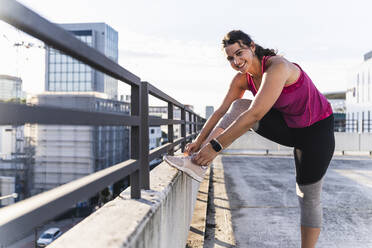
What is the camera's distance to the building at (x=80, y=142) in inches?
2837

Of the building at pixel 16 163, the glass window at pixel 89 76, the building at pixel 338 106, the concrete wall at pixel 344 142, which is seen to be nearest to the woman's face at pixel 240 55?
the concrete wall at pixel 344 142

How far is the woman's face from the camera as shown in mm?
2312

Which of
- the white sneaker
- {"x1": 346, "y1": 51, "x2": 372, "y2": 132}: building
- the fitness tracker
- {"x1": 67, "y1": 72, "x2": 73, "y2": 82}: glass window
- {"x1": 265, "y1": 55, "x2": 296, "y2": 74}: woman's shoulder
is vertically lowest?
the white sneaker

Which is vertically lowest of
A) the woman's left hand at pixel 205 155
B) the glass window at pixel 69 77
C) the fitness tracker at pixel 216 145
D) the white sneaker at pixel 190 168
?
the white sneaker at pixel 190 168

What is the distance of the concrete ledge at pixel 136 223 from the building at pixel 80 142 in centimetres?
6811

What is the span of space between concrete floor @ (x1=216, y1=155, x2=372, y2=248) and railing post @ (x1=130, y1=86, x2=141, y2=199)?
64.3 inches

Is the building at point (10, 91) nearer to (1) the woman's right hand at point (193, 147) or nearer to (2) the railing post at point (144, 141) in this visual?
(2) the railing post at point (144, 141)

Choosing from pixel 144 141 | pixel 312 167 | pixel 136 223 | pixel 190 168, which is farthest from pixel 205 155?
pixel 136 223

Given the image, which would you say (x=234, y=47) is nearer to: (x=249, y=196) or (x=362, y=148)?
(x=249, y=196)

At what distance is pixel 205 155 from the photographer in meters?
2.29

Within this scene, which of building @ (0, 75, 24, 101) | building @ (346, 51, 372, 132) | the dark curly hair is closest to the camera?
the dark curly hair

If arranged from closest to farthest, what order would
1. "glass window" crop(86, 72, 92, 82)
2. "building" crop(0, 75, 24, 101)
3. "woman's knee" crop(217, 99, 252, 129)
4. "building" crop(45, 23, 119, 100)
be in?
"woman's knee" crop(217, 99, 252, 129) → "building" crop(0, 75, 24, 101) → "glass window" crop(86, 72, 92, 82) → "building" crop(45, 23, 119, 100)

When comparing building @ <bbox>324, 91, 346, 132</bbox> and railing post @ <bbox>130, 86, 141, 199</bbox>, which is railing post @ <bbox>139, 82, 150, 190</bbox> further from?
building @ <bbox>324, 91, 346, 132</bbox>

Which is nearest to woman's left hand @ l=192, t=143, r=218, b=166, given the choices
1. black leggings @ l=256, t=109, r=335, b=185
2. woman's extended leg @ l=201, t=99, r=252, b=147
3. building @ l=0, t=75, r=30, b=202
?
woman's extended leg @ l=201, t=99, r=252, b=147
